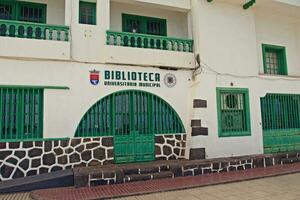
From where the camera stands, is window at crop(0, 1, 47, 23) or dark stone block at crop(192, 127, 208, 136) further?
dark stone block at crop(192, 127, 208, 136)

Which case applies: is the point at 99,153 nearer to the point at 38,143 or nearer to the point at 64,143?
the point at 64,143

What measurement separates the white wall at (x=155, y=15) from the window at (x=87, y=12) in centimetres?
91

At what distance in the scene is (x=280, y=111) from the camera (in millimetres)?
10453

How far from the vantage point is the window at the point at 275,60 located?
11.0 metres

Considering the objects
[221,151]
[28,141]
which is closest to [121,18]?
[28,141]

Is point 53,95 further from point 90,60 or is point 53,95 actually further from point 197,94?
point 197,94

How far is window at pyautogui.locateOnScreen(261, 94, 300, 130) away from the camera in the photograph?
1017 cm

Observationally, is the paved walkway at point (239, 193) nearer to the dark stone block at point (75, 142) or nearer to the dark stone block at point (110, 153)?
the dark stone block at point (75, 142)

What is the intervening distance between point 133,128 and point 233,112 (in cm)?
384

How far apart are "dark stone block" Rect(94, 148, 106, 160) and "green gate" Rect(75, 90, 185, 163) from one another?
39cm

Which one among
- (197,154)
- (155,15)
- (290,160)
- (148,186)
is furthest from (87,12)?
(290,160)

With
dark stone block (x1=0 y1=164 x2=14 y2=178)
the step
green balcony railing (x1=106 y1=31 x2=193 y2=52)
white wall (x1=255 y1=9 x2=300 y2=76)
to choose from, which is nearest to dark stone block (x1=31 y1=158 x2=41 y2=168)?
dark stone block (x1=0 y1=164 x2=14 y2=178)

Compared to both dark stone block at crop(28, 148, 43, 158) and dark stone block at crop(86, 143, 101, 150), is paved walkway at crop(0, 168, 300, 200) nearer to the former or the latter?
dark stone block at crop(28, 148, 43, 158)

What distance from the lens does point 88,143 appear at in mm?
7680
